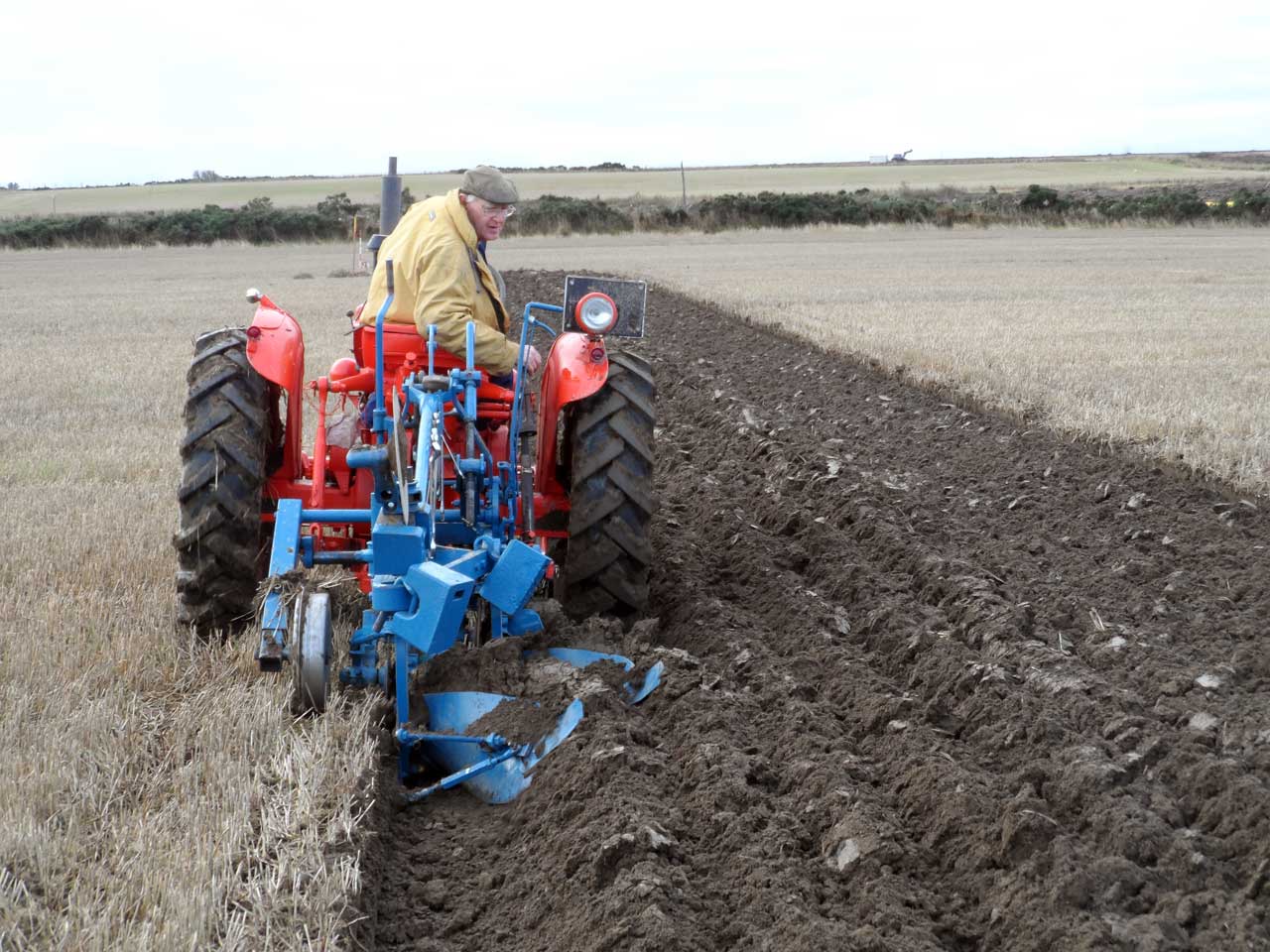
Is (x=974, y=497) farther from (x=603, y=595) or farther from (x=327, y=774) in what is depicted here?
(x=327, y=774)

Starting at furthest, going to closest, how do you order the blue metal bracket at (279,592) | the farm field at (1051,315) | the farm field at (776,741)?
the farm field at (1051,315) → the blue metal bracket at (279,592) → the farm field at (776,741)

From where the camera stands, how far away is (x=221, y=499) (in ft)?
15.8

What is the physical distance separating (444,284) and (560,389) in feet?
1.94

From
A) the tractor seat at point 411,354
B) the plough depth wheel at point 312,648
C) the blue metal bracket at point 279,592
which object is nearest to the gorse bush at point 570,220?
the tractor seat at point 411,354

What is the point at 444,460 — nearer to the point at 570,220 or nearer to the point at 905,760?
the point at 905,760

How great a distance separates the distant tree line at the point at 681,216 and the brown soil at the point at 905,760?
35.4m

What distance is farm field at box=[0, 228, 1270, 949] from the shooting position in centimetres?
310

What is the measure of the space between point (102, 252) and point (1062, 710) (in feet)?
129

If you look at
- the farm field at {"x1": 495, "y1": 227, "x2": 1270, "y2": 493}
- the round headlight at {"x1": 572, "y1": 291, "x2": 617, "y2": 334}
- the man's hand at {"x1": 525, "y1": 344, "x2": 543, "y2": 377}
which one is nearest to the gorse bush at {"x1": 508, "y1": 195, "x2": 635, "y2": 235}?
the farm field at {"x1": 495, "y1": 227, "x2": 1270, "y2": 493}

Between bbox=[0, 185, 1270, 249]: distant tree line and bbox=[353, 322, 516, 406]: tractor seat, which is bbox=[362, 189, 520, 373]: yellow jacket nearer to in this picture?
bbox=[353, 322, 516, 406]: tractor seat

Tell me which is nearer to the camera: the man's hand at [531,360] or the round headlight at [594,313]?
the round headlight at [594,313]

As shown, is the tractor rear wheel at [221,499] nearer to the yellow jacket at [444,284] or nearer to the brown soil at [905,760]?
the yellow jacket at [444,284]

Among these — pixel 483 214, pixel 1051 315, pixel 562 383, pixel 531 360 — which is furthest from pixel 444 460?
pixel 1051 315

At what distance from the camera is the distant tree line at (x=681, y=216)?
40781 mm
